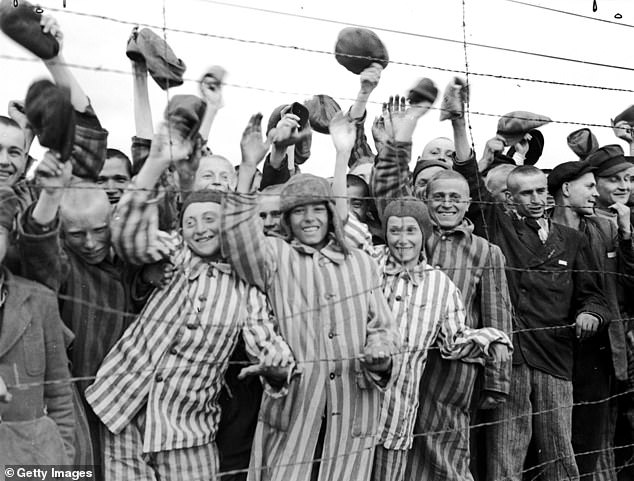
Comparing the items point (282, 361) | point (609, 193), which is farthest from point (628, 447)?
point (282, 361)

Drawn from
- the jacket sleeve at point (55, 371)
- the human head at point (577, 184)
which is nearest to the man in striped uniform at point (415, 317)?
the human head at point (577, 184)

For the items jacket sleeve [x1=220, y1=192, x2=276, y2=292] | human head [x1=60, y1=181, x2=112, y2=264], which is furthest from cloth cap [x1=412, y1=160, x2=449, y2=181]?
human head [x1=60, y1=181, x2=112, y2=264]

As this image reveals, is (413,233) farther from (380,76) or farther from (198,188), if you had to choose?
(198,188)

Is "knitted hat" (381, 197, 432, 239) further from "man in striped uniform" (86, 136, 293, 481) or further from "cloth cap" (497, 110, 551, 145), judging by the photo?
"cloth cap" (497, 110, 551, 145)

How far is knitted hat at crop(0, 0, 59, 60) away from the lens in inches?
143

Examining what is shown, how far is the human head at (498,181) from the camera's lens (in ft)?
16.2

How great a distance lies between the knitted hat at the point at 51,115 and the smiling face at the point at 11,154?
9 centimetres

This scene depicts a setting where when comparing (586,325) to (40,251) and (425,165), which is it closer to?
(425,165)

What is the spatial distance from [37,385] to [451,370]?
63.3 inches

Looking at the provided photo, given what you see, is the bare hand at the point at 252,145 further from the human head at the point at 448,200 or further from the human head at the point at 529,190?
the human head at the point at 529,190

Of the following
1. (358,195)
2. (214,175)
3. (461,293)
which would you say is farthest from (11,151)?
(461,293)

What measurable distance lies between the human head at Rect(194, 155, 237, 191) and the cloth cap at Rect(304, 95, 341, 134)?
541mm

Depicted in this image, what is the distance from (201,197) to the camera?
12.7ft

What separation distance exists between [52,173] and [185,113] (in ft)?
1.69
